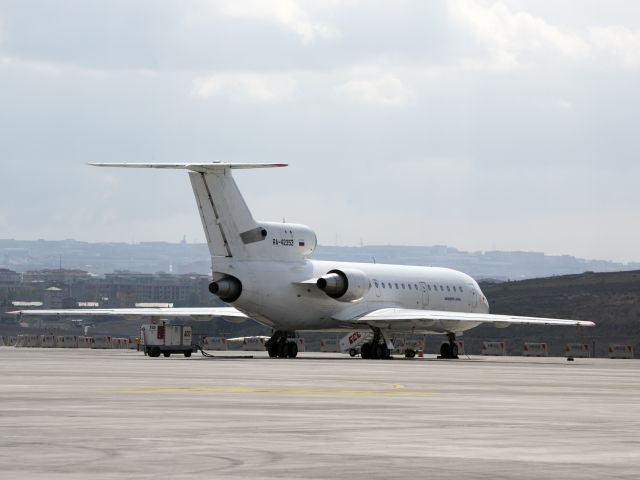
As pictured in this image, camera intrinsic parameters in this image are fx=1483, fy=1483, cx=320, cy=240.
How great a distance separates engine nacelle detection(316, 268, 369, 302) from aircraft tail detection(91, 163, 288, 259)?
4.70 m

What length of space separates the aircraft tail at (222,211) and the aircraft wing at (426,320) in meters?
8.57

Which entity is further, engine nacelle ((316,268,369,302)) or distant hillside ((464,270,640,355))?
distant hillside ((464,270,640,355))

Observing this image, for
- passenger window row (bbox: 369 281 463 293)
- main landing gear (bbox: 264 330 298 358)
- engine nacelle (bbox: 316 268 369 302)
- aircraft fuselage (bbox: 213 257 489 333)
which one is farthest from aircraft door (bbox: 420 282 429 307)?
main landing gear (bbox: 264 330 298 358)

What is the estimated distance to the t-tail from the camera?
203 ft

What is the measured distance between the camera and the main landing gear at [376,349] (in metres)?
69.6

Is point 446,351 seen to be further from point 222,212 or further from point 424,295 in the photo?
point 222,212

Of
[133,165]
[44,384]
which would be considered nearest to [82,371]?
[44,384]

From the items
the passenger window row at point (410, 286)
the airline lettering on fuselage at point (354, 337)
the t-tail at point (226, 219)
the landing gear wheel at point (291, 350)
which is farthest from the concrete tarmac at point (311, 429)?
the airline lettering on fuselage at point (354, 337)

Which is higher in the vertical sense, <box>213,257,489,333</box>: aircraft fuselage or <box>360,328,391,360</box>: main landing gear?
<box>213,257,489,333</box>: aircraft fuselage

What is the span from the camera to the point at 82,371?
147 feet

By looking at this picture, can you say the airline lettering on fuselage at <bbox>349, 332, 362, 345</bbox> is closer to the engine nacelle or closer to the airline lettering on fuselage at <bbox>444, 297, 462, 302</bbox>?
the airline lettering on fuselage at <bbox>444, 297, 462, 302</bbox>

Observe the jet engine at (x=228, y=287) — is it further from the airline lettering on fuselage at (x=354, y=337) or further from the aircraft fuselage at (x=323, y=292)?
the airline lettering on fuselage at (x=354, y=337)

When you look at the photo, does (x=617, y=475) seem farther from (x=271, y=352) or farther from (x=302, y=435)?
(x=271, y=352)

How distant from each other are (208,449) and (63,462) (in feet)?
7.53
